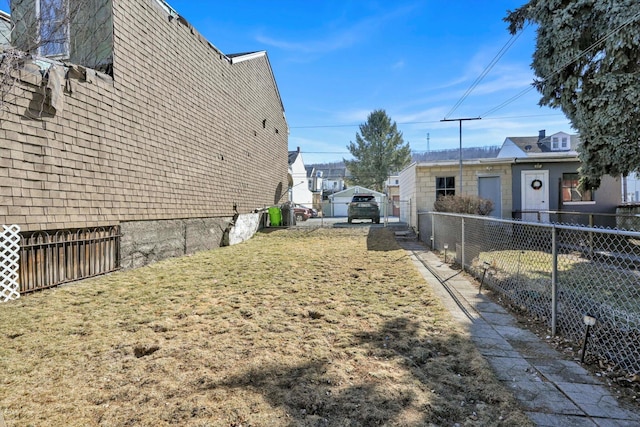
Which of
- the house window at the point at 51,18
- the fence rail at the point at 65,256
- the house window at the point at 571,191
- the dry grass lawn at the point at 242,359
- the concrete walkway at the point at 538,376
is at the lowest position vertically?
the concrete walkway at the point at 538,376

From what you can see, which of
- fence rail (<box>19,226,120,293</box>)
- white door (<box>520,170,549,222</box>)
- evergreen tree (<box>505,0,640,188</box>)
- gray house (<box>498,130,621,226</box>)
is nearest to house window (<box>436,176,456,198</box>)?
gray house (<box>498,130,621,226</box>)

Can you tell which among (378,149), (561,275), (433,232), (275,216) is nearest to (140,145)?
(433,232)

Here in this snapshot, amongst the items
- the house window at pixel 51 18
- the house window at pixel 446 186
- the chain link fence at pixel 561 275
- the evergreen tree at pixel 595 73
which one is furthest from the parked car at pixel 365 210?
the house window at pixel 51 18

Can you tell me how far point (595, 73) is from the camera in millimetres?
7672

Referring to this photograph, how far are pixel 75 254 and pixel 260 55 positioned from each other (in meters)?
11.6

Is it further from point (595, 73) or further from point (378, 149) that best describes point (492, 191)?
point (378, 149)

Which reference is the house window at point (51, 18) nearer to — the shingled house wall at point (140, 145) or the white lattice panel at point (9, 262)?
the shingled house wall at point (140, 145)

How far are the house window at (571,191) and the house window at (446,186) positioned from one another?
398 centimetres

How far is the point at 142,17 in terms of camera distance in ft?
23.3

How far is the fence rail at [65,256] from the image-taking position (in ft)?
15.3

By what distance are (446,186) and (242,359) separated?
12404 mm

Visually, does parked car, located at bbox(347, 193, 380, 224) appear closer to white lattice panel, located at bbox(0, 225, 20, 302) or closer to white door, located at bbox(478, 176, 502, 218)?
white door, located at bbox(478, 176, 502, 218)

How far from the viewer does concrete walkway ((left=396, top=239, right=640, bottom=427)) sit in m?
2.00

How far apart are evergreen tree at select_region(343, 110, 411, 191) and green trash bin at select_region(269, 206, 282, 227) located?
81.6ft
